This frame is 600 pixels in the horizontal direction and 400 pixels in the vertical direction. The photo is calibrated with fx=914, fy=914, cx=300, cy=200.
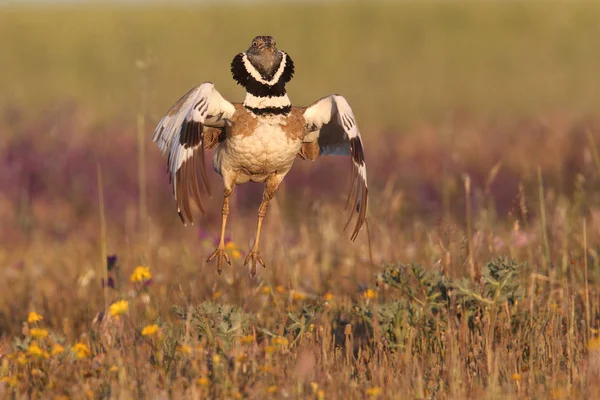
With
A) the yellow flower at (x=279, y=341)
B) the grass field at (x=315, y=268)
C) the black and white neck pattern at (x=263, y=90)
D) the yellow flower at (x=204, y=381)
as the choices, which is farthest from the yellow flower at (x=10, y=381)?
the black and white neck pattern at (x=263, y=90)

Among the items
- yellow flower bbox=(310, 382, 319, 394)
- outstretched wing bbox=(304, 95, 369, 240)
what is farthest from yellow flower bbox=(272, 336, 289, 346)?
outstretched wing bbox=(304, 95, 369, 240)

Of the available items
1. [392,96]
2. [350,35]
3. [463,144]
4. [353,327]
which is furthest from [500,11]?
[353,327]

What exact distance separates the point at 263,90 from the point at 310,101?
28.3m

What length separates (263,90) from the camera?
4.43 metres

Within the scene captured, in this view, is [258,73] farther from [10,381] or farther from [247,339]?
[10,381]

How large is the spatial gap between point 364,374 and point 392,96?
3065 centimetres

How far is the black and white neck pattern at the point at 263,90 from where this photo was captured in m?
4.41

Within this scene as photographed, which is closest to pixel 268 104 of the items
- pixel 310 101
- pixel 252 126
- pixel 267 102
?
pixel 267 102

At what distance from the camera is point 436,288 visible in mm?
5383

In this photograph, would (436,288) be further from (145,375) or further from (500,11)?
(500,11)

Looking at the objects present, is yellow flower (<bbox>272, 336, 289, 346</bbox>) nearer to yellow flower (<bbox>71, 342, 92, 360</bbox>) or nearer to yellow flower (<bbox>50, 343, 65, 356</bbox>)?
yellow flower (<bbox>71, 342, 92, 360</bbox>)

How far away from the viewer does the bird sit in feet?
14.1

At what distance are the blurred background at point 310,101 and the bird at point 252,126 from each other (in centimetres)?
117

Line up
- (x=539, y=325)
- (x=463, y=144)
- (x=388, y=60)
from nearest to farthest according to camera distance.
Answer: (x=539, y=325), (x=463, y=144), (x=388, y=60)
